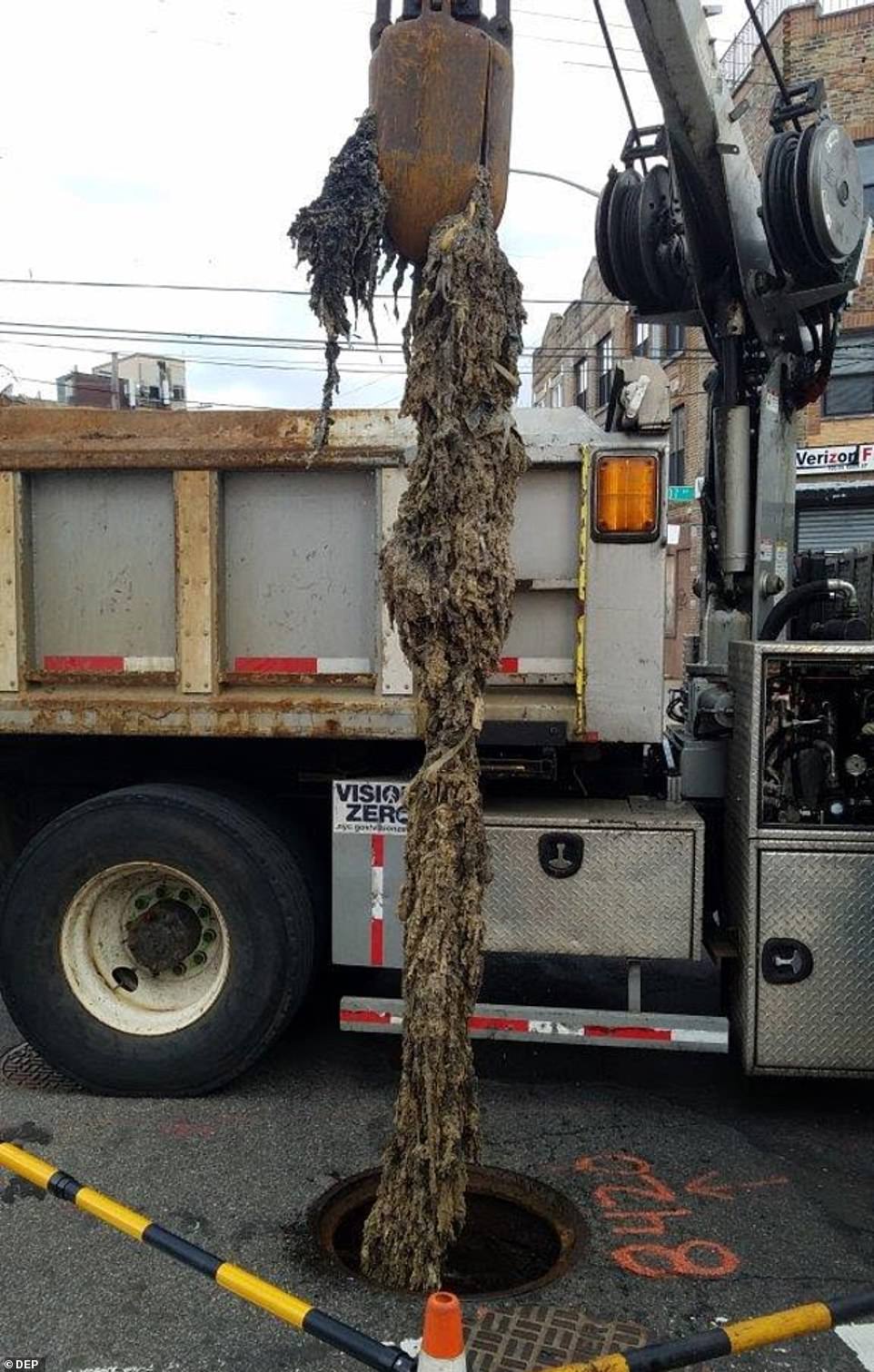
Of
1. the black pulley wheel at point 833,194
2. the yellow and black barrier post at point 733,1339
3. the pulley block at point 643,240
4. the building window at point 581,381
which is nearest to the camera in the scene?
the yellow and black barrier post at point 733,1339

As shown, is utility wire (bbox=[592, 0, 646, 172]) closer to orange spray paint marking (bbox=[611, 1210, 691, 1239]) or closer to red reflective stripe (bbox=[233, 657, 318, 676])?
red reflective stripe (bbox=[233, 657, 318, 676])

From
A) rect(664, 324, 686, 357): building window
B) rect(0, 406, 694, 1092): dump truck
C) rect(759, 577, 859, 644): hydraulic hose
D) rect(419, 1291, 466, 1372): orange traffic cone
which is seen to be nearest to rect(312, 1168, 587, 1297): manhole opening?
rect(0, 406, 694, 1092): dump truck

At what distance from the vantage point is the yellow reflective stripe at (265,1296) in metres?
2.25

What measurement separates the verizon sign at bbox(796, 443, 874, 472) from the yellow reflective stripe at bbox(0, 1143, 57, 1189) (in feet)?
53.8

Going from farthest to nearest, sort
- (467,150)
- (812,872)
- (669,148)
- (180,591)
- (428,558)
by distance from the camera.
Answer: (669,148)
(180,591)
(812,872)
(428,558)
(467,150)

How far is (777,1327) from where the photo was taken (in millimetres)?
2266

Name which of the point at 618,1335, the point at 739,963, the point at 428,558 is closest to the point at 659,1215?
the point at 618,1335

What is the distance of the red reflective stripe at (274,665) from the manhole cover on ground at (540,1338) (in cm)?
231

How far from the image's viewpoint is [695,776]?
449cm

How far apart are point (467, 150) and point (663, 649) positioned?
198 centimetres

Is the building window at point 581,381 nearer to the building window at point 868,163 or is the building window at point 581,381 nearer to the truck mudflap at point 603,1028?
the building window at point 868,163

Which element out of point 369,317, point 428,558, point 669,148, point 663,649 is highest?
point 669,148

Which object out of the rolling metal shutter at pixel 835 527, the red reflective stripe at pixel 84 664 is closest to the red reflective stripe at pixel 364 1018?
the red reflective stripe at pixel 84 664

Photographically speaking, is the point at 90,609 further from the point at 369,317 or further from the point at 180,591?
the point at 369,317
